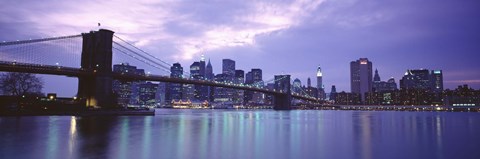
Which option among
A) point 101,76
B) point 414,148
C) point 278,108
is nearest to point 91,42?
point 101,76

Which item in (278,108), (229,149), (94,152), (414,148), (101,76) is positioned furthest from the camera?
(278,108)

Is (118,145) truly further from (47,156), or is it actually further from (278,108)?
(278,108)

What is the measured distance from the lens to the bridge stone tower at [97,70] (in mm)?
50094

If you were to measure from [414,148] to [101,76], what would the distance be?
4343 cm

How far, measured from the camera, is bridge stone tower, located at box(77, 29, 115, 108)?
50.1 m

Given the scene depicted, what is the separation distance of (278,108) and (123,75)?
69.4 meters

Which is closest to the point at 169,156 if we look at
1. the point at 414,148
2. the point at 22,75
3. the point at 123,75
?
the point at 414,148

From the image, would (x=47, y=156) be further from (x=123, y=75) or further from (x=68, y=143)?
(x=123, y=75)

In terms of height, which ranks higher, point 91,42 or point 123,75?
point 91,42

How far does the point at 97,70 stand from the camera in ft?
167

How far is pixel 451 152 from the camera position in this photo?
15695 mm

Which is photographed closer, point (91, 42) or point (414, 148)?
point (414, 148)

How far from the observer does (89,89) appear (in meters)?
51.4

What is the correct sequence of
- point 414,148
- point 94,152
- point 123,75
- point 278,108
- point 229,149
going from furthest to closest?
point 278,108 < point 123,75 < point 414,148 < point 229,149 < point 94,152
